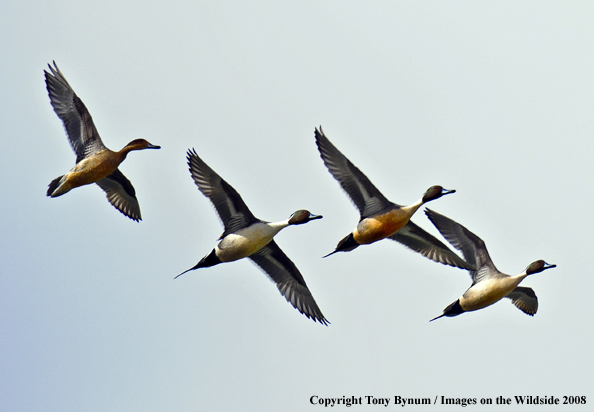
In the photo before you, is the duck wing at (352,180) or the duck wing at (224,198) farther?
the duck wing at (352,180)

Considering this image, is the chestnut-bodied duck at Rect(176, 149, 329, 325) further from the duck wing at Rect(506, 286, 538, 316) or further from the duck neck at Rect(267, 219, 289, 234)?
the duck wing at Rect(506, 286, 538, 316)

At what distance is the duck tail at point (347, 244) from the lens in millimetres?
15680

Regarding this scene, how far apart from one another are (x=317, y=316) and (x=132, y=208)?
15.9 feet

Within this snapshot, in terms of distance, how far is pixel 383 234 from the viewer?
51.4 ft

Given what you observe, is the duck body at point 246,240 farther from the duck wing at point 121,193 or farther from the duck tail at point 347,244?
the duck wing at point 121,193

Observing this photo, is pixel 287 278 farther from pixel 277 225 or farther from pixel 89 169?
pixel 89 169

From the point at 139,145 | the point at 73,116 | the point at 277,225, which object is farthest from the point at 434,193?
the point at 73,116

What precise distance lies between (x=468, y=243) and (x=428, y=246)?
772 mm

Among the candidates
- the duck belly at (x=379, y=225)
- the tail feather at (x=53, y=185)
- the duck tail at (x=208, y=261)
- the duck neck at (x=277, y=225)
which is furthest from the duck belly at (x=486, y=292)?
the tail feather at (x=53, y=185)

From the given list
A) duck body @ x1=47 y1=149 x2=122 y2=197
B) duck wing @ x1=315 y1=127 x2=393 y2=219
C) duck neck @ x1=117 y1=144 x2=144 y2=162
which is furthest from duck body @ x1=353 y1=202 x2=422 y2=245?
duck body @ x1=47 y1=149 x2=122 y2=197

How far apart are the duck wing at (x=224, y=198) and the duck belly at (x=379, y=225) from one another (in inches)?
73.2

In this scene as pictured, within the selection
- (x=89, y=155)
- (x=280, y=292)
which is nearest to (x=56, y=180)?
(x=89, y=155)

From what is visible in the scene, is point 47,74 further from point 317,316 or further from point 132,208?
point 317,316

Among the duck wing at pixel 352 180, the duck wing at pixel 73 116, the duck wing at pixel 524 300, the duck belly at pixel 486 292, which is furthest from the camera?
the duck wing at pixel 524 300
